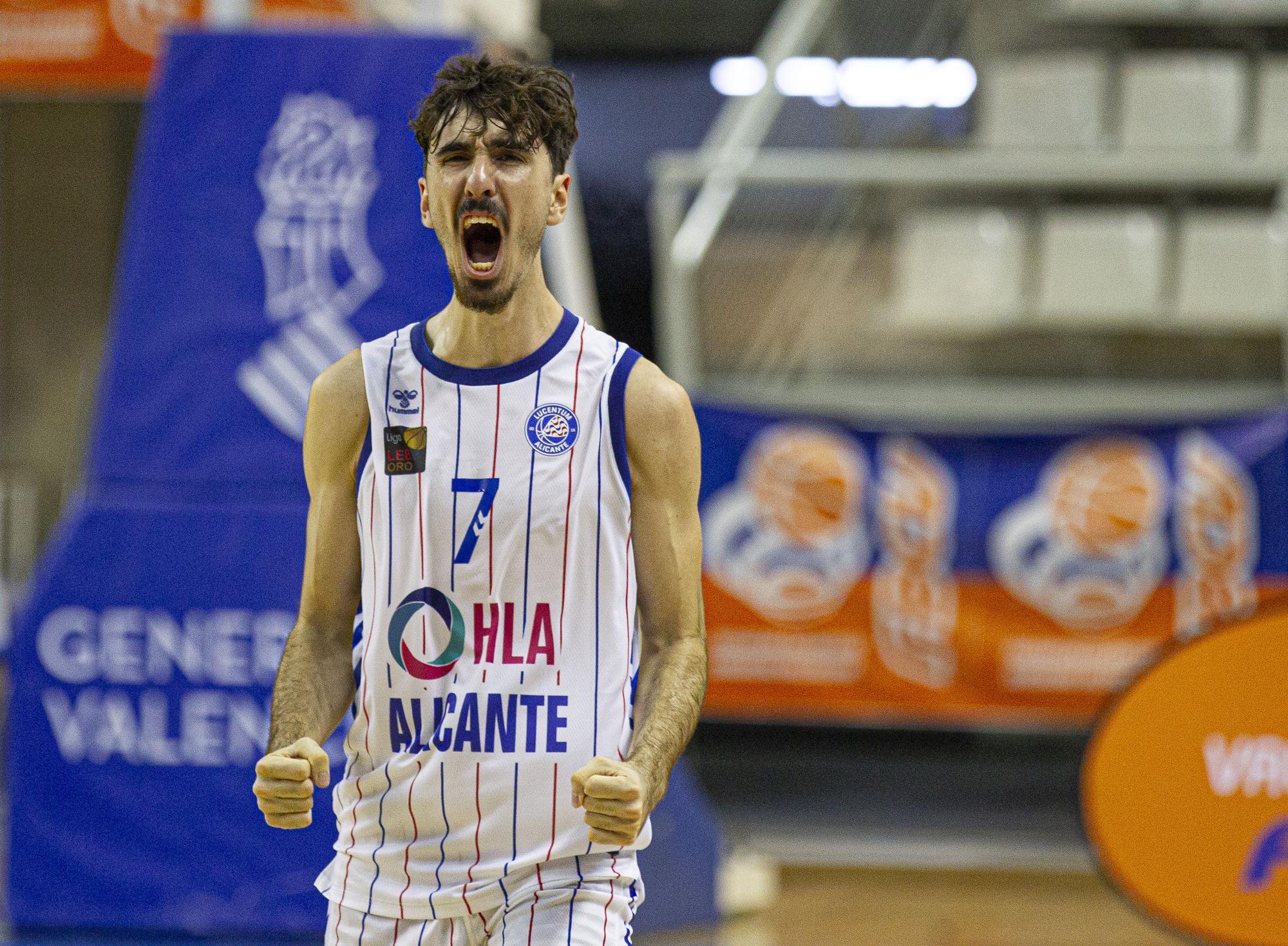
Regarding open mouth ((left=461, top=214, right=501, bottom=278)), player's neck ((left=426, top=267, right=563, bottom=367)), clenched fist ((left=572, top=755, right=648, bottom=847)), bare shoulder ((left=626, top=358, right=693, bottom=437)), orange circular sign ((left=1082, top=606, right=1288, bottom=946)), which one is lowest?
orange circular sign ((left=1082, top=606, right=1288, bottom=946))

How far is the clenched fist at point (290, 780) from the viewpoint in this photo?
155cm

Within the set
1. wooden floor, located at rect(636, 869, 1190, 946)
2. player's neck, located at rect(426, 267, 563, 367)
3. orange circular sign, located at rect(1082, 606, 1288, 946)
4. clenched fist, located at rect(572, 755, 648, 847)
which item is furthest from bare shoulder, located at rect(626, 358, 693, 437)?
wooden floor, located at rect(636, 869, 1190, 946)

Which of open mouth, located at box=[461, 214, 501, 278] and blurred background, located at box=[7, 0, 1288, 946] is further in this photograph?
blurred background, located at box=[7, 0, 1288, 946]

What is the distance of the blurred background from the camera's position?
5.88m

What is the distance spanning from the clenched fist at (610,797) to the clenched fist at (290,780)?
0.26 meters

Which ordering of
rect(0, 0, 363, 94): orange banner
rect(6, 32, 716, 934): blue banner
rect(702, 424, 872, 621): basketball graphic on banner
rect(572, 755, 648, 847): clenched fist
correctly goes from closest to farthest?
1. rect(572, 755, 648, 847): clenched fist
2. rect(6, 32, 716, 934): blue banner
3. rect(0, 0, 363, 94): orange banner
4. rect(702, 424, 872, 621): basketball graphic on banner

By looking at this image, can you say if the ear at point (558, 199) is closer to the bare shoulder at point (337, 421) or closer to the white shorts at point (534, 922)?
the bare shoulder at point (337, 421)

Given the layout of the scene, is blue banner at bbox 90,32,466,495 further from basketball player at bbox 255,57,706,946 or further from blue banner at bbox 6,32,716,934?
basketball player at bbox 255,57,706,946

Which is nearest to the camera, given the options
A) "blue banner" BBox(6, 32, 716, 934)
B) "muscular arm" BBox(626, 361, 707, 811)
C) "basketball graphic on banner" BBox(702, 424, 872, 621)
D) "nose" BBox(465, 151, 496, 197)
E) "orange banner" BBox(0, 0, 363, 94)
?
"nose" BBox(465, 151, 496, 197)

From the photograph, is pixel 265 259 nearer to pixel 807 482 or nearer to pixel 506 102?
pixel 807 482

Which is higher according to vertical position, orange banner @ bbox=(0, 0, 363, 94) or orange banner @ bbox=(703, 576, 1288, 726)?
orange banner @ bbox=(0, 0, 363, 94)

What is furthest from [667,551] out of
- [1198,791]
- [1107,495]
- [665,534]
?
[1107,495]

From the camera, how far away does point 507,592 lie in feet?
5.56

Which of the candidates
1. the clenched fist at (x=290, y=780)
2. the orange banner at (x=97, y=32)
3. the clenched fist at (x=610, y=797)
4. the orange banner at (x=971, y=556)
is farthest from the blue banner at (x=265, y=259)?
the clenched fist at (x=610, y=797)
